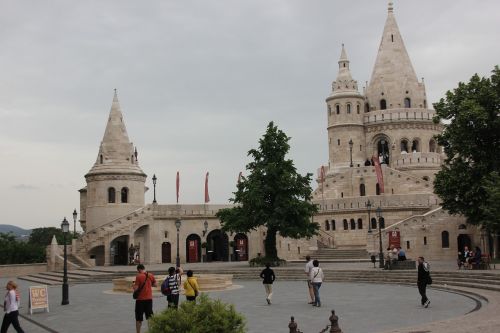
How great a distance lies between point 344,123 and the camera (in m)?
74.4

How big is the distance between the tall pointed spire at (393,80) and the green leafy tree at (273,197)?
37264 millimetres

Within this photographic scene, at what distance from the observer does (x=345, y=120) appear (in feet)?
245

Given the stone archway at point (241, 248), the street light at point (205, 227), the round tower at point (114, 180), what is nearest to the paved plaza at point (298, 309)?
the street light at point (205, 227)

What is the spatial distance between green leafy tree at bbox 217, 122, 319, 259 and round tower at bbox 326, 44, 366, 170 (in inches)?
1309

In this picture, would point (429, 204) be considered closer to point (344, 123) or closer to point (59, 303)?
point (344, 123)

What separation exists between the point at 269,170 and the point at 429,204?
64.4 ft

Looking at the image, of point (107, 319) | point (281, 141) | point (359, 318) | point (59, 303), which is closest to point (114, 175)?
point (281, 141)

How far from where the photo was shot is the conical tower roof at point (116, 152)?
2222 inches

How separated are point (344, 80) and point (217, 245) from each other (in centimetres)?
2719

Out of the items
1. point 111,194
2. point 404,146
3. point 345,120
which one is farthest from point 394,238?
point 345,120

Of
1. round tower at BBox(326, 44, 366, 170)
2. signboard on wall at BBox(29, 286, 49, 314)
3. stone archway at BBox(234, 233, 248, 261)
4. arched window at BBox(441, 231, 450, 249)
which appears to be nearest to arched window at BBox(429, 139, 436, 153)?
round tower at BBox(326, 44, 366, 170)

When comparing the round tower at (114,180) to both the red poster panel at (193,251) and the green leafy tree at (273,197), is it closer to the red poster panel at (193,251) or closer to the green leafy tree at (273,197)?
the red poster panel at (193,251)

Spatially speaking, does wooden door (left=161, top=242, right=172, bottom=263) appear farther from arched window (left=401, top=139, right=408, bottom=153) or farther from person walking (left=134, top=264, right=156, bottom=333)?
person walking (left=134, top=264, right=156, bottom=333)

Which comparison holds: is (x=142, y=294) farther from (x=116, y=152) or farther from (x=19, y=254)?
(x=19, y=254)
